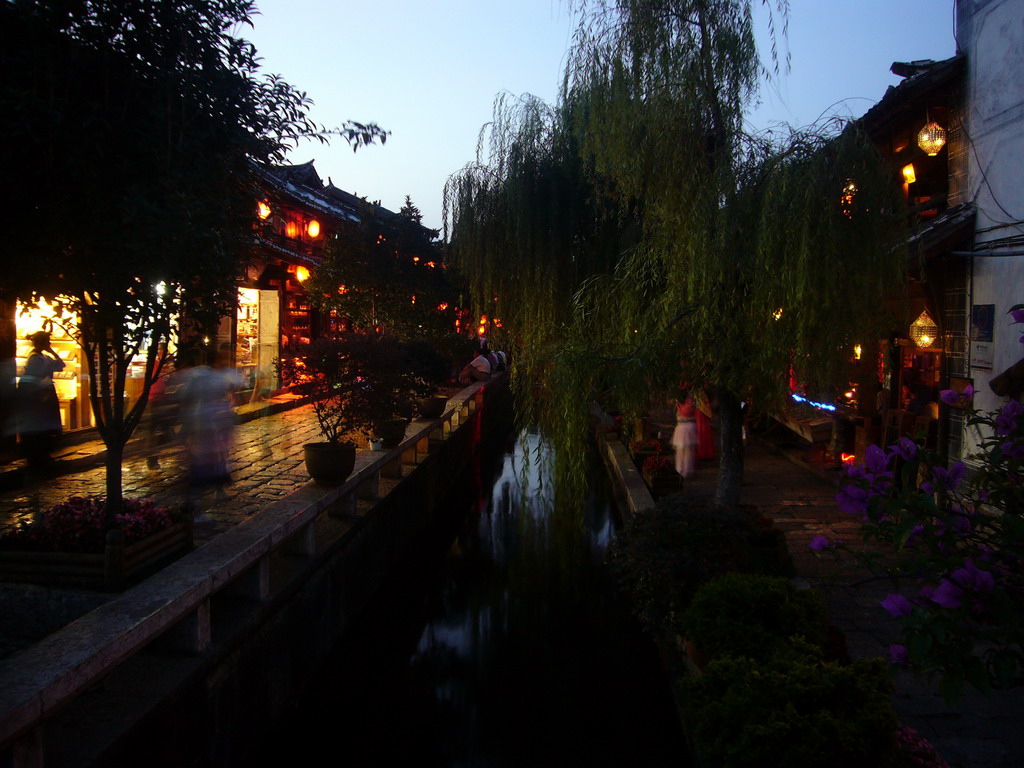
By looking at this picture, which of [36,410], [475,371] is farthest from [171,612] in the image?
[475,371]

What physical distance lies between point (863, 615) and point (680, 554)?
1.87m

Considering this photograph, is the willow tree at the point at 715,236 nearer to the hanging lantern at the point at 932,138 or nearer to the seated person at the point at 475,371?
the hanging lantern at the point at 932,138

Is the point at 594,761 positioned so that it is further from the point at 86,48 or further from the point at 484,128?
the point at 484,128

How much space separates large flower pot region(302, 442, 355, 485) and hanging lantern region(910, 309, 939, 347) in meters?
7.25

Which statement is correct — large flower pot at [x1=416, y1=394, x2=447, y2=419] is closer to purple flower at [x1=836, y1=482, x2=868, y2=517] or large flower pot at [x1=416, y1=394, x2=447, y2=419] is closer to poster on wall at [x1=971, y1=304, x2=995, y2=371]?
poster on wall at [x1=971, y1=304, x2=995, y2=371]

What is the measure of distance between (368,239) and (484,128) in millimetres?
6379

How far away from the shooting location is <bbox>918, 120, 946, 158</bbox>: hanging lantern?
9.33 metres

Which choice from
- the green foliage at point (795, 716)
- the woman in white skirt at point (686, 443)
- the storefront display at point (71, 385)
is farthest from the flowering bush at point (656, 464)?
the storefront display at point (71, 385)

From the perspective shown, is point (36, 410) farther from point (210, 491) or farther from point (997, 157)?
point (997, 157)

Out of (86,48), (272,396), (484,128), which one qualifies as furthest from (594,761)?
(272,396)

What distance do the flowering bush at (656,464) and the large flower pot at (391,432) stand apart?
3.55 metres

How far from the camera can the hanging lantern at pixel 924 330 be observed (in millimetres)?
9766

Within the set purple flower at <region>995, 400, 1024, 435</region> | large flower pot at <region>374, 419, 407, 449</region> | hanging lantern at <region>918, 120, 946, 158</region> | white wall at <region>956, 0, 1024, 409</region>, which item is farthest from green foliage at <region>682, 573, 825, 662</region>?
hanging lantern at <region>918, 120, 946, 158</region>

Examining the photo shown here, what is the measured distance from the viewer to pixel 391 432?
9969 mm
